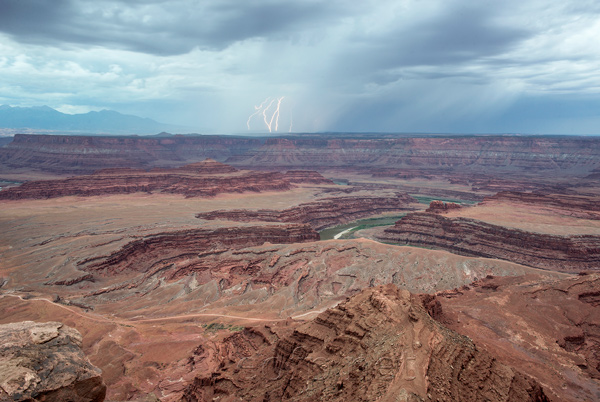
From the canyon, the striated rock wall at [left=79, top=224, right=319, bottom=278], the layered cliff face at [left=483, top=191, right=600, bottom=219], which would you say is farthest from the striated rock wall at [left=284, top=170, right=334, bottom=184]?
the striated rock wall at [left=79, top=224, right=319, bottom=278]

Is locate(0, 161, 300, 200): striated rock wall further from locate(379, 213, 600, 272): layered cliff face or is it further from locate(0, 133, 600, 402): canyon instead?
locate(379, 213, 600, 272): layered cliff face

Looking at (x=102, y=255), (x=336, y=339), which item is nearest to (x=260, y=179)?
(x=102, y=255)

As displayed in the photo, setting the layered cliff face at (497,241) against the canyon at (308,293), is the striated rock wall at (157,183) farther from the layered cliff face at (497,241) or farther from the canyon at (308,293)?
the layered cliff face at (497,241)

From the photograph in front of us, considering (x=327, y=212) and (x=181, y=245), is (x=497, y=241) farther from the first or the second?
(x=181, y=245)

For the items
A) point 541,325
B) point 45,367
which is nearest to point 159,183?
point 541,325

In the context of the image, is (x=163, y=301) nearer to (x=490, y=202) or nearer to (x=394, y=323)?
(x=394, y=323)
